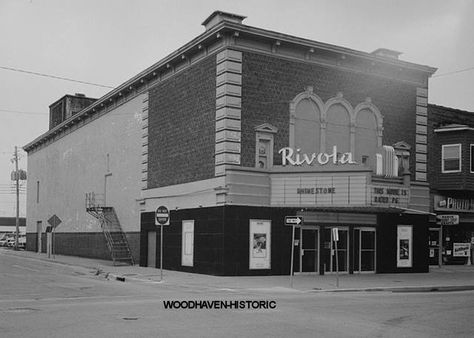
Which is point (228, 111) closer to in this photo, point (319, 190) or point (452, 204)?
point (319, 190)

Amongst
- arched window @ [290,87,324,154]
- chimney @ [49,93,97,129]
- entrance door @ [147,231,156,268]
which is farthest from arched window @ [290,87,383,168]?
chimney @ [49,93,97,129]

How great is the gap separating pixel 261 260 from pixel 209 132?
19.6ft

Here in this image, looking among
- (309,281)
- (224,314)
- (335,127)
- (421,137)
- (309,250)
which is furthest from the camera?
(421,137)

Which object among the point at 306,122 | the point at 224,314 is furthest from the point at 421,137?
the point at 224,314

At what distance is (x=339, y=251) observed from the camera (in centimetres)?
2995

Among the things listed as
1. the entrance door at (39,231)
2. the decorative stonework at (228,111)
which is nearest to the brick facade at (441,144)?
the decorative stonework at (228,111)

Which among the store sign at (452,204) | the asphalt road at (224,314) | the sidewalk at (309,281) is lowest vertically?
the sidewalk at (309,281)

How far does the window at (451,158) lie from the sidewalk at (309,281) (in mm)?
7462

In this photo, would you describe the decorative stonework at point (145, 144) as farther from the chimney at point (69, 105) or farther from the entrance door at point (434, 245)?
the chimney at point (69, 105)

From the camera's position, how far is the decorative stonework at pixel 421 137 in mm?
32750

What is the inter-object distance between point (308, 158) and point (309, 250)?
13.5ft

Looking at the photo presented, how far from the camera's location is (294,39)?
2867 cm

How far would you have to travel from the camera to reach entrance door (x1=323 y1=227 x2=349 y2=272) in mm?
29422

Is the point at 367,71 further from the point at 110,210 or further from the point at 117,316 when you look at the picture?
the point at 117,316
